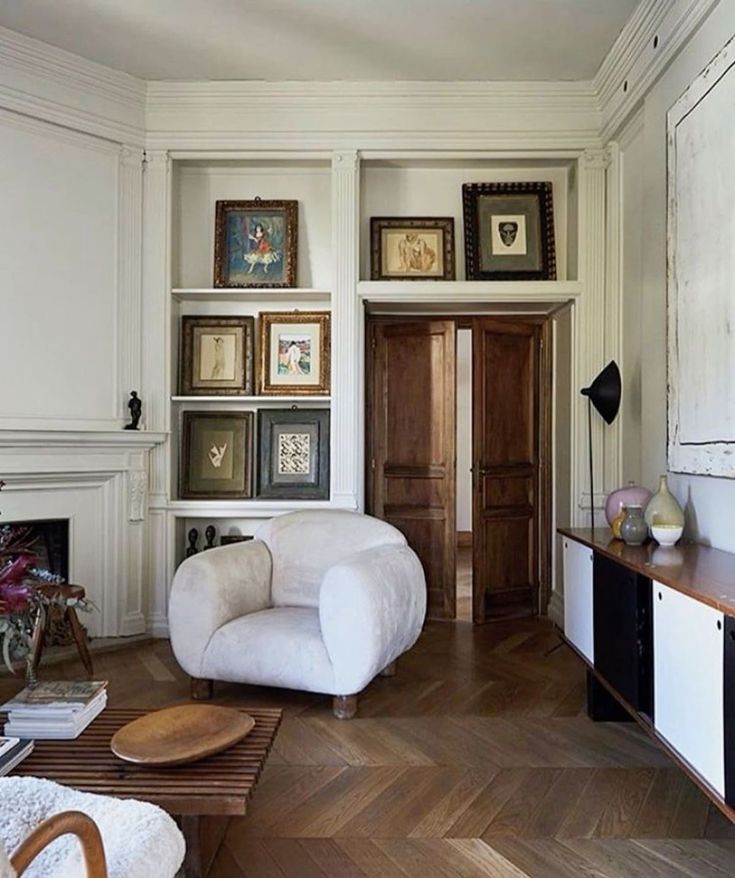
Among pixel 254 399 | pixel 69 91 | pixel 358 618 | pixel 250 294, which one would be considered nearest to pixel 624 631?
pixel 358 618

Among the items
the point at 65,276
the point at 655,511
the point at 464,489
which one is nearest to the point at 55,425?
the point at 65,276

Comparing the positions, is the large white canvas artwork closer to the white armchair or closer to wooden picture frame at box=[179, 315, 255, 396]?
the white armchair

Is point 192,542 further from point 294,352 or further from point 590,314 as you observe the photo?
point 590,314

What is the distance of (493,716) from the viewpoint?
301 cm

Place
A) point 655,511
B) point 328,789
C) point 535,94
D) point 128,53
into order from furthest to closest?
point 535,94, point 128,53, point 655,511, point 328,789

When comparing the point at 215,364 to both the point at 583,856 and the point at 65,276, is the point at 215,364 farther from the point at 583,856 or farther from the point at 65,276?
the point at 583,856

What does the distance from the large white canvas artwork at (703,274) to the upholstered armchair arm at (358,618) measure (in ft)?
4.41

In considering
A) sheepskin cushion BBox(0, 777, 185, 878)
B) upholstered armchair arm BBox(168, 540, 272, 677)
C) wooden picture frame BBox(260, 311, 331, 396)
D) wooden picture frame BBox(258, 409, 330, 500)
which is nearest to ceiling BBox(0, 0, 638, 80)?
wooden picture frame BBox(260, 311, 331, 396)

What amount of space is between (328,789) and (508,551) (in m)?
2.59

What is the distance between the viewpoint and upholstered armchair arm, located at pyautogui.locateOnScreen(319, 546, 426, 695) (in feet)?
9.43

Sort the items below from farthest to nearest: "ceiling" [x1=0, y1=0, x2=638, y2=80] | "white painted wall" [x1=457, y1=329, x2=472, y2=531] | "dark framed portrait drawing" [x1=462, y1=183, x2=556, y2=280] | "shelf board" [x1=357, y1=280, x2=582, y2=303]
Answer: "white painted wall" [x1=457, y1=329, x2=472, y2=531]
"dark framed portrait drawing" [x1=462, y1=183, x2=556, y2=280]
"shelf board" [x1=357, y1=280, x2=582, y2=303]
"ceiling" [x1=0, y1=0, x2=638, y2=80]

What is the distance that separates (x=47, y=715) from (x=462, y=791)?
134 centimetres

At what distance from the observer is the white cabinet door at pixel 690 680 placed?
171 centimetres

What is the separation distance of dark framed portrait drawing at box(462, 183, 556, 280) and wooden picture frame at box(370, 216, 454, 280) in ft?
0.45
